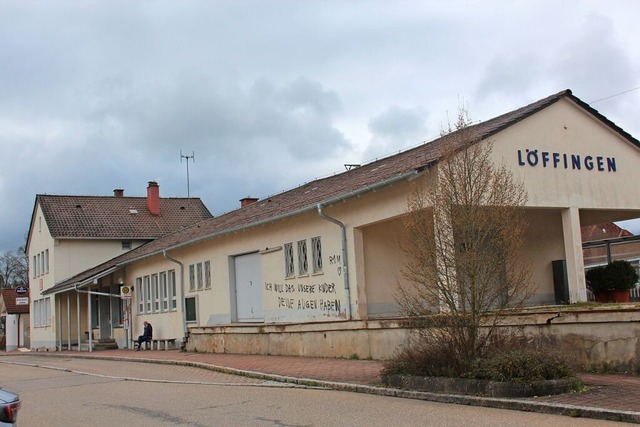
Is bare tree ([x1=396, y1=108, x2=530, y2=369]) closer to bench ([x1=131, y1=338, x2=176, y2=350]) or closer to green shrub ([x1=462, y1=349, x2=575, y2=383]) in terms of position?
green shrub ([x1=462, y1=349, x2=575, y2=383])

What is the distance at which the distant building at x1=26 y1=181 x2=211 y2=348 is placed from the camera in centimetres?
4059

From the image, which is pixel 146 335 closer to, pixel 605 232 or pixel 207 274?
pixel 207 274

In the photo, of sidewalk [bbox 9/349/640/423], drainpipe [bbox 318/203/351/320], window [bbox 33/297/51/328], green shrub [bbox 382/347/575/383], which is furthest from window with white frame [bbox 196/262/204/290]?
window [bbox 33/297/51/328]

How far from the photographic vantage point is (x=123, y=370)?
68.6 feet

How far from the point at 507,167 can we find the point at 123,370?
12.2 meters

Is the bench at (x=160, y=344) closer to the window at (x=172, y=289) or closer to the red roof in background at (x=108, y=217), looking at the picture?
the window at (x=172, y=289)

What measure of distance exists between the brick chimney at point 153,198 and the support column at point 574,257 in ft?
99.0

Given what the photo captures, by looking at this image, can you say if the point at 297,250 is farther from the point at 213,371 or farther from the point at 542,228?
the point at 542,228

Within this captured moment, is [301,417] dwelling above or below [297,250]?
below

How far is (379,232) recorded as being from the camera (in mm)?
19812

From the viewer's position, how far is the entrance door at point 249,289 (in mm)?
24062

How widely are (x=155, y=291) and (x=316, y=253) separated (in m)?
13.9

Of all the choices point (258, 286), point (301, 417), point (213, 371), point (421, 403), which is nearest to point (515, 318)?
point (421, 403)

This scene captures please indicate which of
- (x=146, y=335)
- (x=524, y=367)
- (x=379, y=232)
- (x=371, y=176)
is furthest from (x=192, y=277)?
(x=524, y=367)
